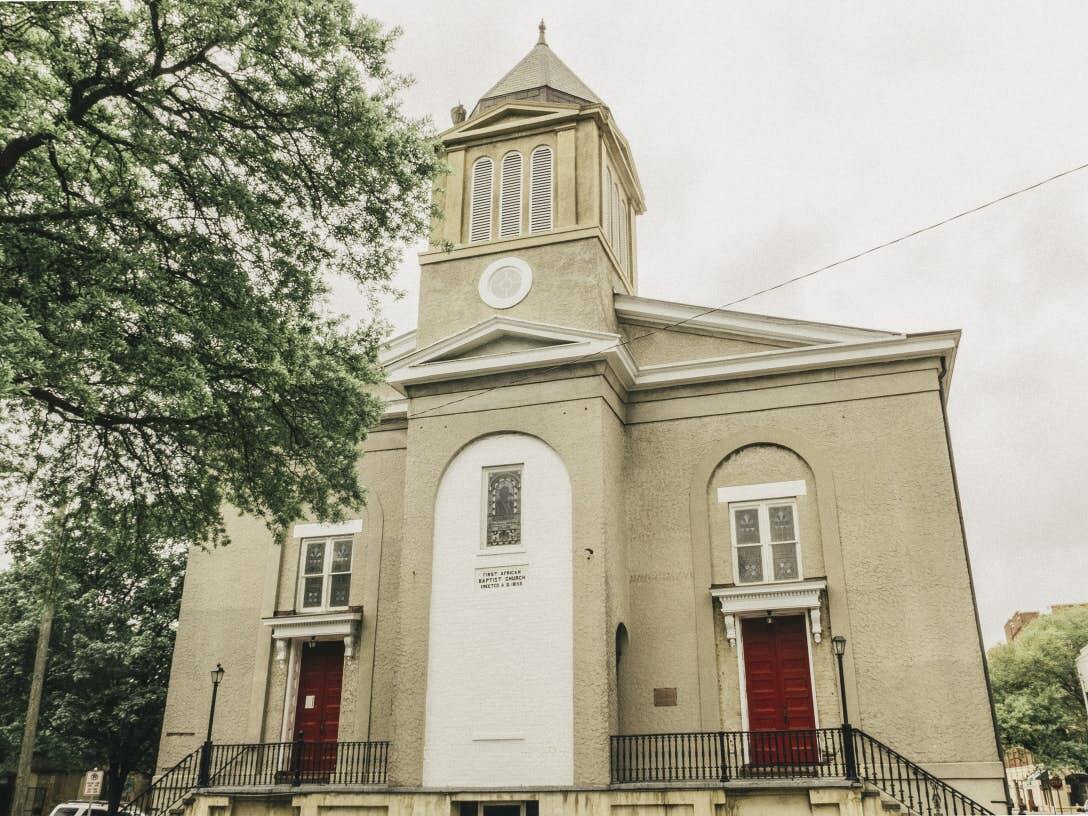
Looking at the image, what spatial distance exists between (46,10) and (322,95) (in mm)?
3687

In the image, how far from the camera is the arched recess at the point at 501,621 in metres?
17.0

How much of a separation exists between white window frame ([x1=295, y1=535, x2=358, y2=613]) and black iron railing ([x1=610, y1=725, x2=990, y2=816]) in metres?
7.36

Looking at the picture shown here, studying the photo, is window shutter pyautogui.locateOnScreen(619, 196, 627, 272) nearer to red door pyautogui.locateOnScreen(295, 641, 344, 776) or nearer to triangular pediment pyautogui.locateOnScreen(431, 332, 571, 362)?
triangular pediment pyautogui.locateOnScreen(431, 332, 571, 362)

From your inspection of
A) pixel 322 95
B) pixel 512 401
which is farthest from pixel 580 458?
pixel 322 95

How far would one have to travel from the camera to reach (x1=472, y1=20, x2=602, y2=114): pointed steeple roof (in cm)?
2366

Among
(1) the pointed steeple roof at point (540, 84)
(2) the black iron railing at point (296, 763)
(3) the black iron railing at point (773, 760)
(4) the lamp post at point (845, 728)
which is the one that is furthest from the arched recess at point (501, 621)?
(1) the pointed steeple roof at point (540, 84)

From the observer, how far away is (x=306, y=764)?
19.7 metres

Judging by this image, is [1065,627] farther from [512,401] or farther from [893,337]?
[512,401]

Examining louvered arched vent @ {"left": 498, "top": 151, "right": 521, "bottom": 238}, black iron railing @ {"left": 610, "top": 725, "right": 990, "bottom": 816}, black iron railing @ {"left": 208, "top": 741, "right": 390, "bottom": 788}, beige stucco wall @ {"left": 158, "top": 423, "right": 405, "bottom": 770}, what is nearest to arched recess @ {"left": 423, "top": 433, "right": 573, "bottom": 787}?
black iron railing @ {"left": 610, "top": 725, "right": 990, "bottom": 816}

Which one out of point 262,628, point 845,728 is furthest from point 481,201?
point 845,728

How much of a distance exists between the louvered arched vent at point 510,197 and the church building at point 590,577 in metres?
0.06

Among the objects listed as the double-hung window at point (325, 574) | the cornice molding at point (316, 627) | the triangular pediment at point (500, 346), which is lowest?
the cornice molding at point (316, 627)

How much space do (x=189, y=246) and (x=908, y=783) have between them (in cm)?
1365

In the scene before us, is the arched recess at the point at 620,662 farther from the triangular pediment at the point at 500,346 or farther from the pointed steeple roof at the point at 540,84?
the pointed steeple roof at the point at 540,84
